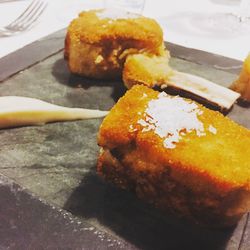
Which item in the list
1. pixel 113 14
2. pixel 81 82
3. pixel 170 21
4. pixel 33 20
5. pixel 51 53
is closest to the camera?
pixel 81 82

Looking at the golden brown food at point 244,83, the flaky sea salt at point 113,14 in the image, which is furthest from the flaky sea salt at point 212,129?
the flaky sea salt at point 113,14

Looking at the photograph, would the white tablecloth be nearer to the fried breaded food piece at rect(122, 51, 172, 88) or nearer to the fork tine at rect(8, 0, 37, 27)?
the fork tine at rect(8, 0, 37, 27)

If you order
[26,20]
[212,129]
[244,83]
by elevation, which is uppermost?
[212,129]

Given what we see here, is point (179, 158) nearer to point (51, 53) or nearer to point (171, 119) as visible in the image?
point (171, 119)

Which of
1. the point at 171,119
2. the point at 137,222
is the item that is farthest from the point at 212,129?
the point at 137,222

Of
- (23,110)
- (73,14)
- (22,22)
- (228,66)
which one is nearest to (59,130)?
(23,110)

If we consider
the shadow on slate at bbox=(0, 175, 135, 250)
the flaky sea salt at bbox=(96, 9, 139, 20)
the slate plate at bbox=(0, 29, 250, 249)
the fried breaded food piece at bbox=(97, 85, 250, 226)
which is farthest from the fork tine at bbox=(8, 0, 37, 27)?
the shadow on slate at bbox=(0, 175, 135, 250)

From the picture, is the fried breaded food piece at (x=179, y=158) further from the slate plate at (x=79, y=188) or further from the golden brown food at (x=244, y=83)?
the golden brown food at (x=244, y=83)
